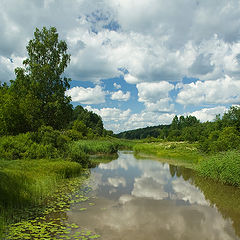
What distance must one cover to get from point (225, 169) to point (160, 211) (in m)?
7.70

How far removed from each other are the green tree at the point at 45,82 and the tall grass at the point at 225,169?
16.7 metres

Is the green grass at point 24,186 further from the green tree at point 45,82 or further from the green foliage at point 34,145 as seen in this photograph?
the green tree at point 45,82

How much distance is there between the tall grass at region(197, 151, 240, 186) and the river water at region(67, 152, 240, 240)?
602 millimetres

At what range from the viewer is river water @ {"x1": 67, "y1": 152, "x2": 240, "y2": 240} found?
830cm

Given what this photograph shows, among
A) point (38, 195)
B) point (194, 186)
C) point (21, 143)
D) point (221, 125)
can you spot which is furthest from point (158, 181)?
point (221, 125)

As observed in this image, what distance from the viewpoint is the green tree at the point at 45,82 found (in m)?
25.5

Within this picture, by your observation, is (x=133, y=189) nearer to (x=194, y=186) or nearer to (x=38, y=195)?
(x=194, y=186)

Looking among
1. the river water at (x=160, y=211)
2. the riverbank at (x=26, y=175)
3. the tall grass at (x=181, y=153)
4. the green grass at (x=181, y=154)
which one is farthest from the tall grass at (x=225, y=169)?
the riverbank at (x=26, y=175)

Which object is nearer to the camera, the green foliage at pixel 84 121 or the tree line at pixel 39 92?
the tree line at pixel 39 92

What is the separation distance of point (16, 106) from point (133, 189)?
15.0 metres

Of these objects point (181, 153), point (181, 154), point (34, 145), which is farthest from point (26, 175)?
point (181, 153)

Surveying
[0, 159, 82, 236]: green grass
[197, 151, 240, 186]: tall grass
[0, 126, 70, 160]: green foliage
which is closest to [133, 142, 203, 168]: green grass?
[197, 151, 240, 186]: tall grass

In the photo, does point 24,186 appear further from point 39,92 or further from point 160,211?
point 39,92

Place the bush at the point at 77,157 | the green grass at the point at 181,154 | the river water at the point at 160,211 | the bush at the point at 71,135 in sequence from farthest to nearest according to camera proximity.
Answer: the green grass at the point at 181,154, the bush at the point at 71,135, the bush at the point at 77,157, the river water at the point at 160,211
